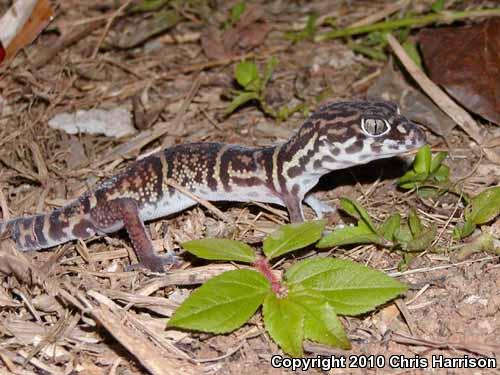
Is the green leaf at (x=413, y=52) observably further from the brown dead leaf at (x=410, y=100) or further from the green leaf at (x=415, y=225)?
the green leaf at (x=415, y=225)

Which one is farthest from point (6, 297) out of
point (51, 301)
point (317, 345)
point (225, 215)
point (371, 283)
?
point (371, 283)

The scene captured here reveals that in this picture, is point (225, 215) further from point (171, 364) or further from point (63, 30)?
point (63, 30)

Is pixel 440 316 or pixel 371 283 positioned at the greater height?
pixel 371 283

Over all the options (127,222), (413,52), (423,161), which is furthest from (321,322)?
(413,52)

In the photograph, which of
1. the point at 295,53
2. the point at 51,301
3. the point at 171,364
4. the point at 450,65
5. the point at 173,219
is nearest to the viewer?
the point at 171,364

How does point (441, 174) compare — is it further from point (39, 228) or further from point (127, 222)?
point (39, 228)

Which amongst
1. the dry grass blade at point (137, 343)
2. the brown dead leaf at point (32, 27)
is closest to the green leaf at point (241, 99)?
the brown dead leaf at point (32, 27)

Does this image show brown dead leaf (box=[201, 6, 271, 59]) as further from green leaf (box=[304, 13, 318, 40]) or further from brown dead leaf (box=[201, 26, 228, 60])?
green leaf (box=[304, 13, 318, 40])

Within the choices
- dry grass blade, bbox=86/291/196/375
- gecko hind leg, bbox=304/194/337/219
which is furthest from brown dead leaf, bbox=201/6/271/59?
dry grass blade, bbox=86/291/196/375
